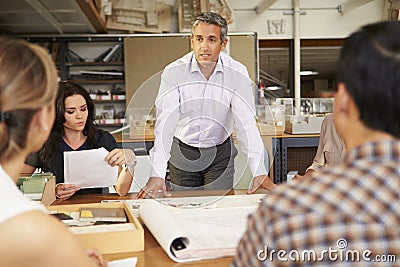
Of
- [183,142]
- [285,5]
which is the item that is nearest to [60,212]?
[183,142]

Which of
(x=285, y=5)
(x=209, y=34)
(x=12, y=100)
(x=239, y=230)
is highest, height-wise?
(x=285, y=5)

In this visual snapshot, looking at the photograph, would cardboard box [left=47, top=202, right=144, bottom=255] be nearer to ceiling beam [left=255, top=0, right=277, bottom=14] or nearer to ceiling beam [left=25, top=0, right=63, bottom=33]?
ceiling beam [left=25, top=0, right=63, bottom=33]

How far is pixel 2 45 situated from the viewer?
0.94 metres

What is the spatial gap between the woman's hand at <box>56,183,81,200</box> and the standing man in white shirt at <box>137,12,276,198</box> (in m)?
0.29

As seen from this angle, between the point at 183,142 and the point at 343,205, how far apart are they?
1.53 meters

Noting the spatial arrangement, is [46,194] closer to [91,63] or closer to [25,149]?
[25,149]

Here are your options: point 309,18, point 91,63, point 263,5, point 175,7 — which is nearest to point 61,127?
point 91,63

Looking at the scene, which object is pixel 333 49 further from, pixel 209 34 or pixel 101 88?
pixel 209 34

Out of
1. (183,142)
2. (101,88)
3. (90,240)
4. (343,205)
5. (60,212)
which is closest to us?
(343,205)

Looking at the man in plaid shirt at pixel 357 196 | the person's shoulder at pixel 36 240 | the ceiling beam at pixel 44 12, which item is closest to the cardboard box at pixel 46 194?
the person's shoulder at pixel 36 240

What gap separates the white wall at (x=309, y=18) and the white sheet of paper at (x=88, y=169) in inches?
222

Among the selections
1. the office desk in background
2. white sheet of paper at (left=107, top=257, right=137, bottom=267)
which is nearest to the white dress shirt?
white sheet of paper at (left=107, top=257, right=137, bottom=267)

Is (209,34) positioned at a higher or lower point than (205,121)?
higher

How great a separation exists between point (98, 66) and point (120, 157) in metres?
5.22
